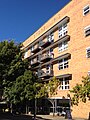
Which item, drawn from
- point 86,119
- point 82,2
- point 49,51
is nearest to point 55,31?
point 49,51

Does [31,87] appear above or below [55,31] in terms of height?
below

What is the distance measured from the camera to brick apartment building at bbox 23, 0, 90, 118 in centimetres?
3534

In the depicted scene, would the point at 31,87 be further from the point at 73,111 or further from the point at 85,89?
the point at 85,89

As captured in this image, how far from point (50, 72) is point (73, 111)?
999 cm

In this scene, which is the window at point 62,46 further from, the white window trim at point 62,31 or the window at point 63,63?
the window at point 63,63

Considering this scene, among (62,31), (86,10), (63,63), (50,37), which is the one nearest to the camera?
(86,10)

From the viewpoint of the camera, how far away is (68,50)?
3941cm

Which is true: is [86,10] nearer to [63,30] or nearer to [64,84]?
[63,30]

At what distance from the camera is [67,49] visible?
39812mm

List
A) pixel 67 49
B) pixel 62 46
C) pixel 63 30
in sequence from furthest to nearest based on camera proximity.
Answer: pixel 63 30 < pixel 62 46 < pixel 67 49

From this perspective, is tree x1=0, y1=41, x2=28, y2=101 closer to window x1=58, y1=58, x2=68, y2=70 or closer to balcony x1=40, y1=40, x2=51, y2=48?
balcony x1=40, y1=40, x2=51, y2=48

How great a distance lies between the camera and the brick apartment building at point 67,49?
116 feet

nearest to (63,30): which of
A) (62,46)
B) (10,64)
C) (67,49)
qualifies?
(62,46)

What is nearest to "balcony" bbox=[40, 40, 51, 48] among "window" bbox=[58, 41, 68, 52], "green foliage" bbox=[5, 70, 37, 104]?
"window" bbox=[58, 41, 68, 52]
